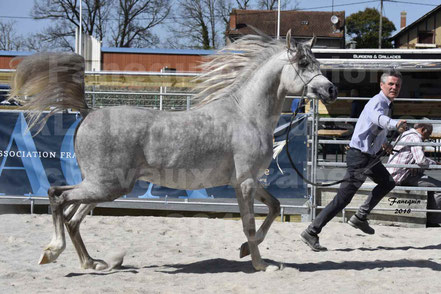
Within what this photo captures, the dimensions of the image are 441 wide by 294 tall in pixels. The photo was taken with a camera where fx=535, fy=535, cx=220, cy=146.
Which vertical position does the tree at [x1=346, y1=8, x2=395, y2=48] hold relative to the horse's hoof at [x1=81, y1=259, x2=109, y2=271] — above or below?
above

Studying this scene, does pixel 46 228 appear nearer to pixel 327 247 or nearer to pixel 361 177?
pixel 327 247

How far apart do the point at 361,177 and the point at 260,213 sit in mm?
2192

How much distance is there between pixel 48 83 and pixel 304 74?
2.27m

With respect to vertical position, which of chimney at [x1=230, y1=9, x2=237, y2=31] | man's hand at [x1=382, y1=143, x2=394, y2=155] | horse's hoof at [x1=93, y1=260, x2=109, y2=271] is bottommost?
horse's hoof at [x1=93, y1=260, x2=109, y2=271]

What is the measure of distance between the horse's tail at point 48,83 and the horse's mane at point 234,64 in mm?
1136

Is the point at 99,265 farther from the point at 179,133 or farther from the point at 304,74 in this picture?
the point at 304,74

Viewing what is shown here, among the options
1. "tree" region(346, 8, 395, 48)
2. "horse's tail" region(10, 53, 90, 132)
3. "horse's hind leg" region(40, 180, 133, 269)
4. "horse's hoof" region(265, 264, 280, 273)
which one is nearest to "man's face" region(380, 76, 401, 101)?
"horse's hoof" region(265, 264, 280, 273)

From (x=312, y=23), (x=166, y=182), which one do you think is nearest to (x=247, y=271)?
(x=166, y=182)

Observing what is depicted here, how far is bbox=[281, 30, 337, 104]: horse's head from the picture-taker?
482cm

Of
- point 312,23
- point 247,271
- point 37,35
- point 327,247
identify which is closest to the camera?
point 247,271

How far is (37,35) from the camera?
31.8 metres

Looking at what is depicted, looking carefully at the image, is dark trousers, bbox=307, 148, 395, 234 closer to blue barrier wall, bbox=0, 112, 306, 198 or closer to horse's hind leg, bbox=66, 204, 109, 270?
blue barrier wall, bbox=0, 112, 306, 198

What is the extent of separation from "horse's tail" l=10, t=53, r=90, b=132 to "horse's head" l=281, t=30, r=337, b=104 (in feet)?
6.14

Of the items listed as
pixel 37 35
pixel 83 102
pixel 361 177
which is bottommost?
pixel 361 177
